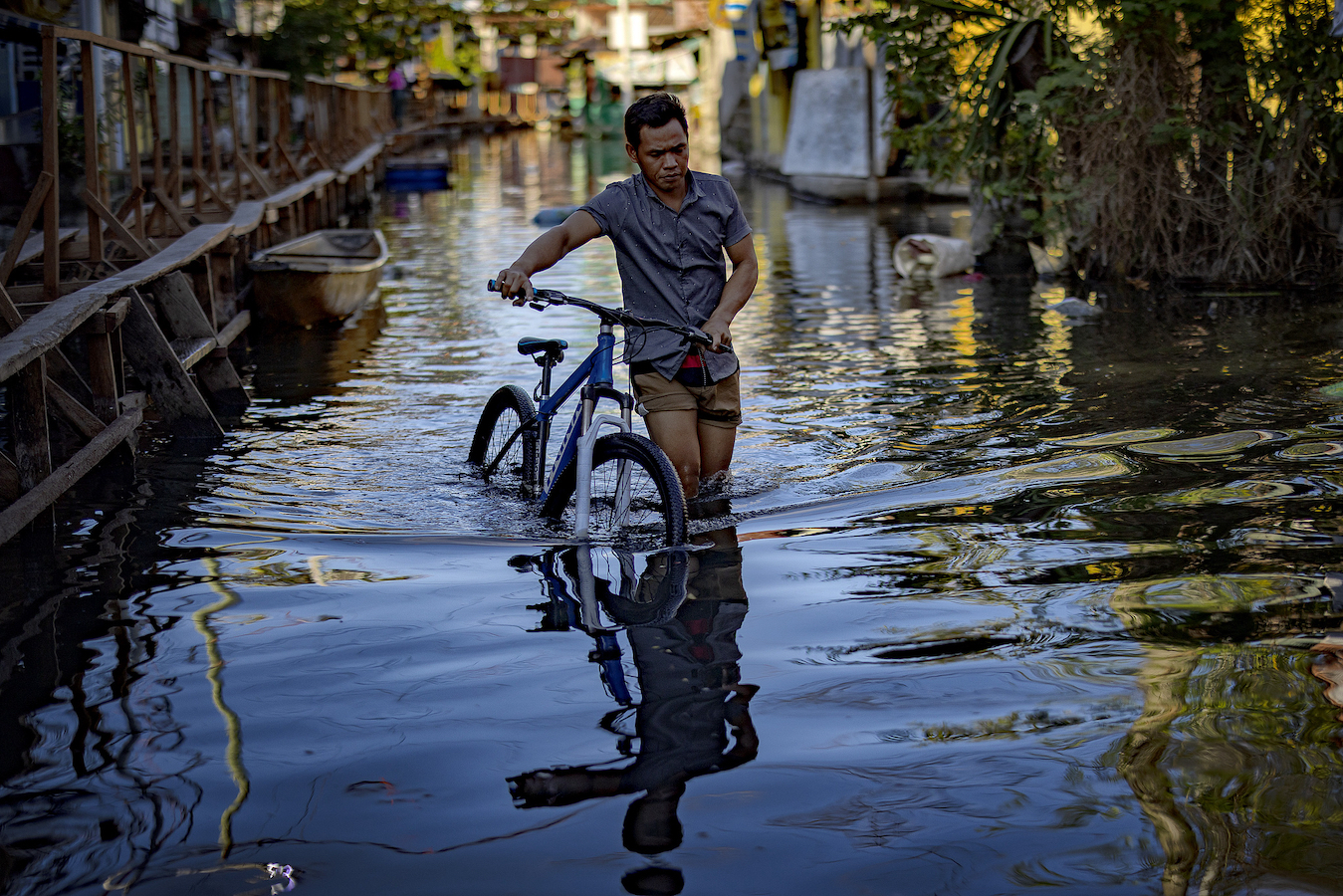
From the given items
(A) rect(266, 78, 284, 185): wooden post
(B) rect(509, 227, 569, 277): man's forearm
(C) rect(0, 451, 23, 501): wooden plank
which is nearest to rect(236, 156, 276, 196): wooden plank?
(A) rect(266, 78, 284, 185): wooden post

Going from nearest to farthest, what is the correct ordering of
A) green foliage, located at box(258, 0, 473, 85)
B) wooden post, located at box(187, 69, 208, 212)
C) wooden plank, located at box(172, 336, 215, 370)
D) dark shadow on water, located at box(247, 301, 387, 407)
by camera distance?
wooden plank, located at box(172, 336, 215, 370) → dark shadow on water, located at box(247, 301, 387, 407) → wooden post, located at box(187, 69, 208, 212) → green foliage, located at box(258, 0, 473, 85)

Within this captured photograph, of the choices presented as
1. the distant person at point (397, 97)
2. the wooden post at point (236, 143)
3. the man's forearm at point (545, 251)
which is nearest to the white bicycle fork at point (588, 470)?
the man's forearm at point (545, 251)

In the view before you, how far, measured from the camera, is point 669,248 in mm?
5336

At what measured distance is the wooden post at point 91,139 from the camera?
8.26 m

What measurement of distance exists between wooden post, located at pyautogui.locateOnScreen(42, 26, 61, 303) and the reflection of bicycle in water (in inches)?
147

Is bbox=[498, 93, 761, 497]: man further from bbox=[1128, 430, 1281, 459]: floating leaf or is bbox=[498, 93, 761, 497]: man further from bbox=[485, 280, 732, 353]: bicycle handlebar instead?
bbox=[1128, 430, 1281, 459]: floating leaf

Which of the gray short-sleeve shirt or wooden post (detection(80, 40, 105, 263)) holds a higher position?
wooden post (detection(80, 40, 105, 263))

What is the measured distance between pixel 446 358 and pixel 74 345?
2.72 meters

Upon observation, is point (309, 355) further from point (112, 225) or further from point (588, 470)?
point (588, 470)

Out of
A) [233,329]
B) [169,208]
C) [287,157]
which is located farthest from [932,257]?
[287,157]

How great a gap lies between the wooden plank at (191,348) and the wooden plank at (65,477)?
1038 millimetres

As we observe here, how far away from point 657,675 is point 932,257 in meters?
11.3

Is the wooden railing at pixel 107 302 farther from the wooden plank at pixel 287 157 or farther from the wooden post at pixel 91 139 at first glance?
the wooden plank at pixel 287 157

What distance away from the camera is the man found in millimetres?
5133
